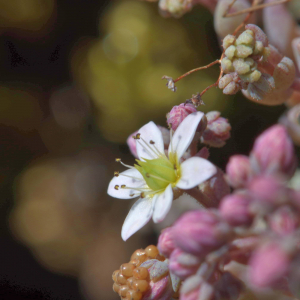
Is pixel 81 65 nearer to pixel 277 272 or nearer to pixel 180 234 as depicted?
pixel 180 234

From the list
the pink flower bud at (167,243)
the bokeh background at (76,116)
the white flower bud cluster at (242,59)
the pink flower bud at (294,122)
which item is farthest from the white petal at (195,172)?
the bokeh background at (76,116)

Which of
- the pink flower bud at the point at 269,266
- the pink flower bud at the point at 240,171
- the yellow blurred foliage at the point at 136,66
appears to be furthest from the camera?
the yellow blurred foliage at the point at 136,66

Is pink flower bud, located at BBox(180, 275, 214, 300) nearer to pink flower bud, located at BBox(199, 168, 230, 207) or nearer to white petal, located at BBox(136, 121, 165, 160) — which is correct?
pink flower bud, located at BBox(199, 168, 230, 207)

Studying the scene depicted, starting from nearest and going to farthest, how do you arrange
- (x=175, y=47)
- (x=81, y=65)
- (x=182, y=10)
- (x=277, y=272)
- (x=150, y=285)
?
(x=277, y=272), (x=150, y=285), (x=182, y=10), (x=175, y=47), (x=81, y=65)

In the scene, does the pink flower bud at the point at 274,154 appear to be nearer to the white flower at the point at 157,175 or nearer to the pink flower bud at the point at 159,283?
the white flower at the point at 157,175

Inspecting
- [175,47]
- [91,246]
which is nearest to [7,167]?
[91,246]

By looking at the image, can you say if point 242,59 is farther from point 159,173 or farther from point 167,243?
point 167,243
